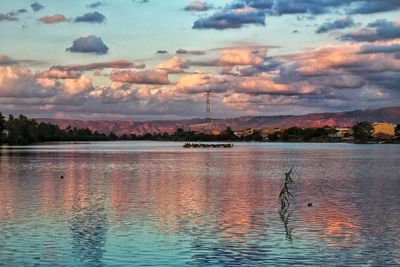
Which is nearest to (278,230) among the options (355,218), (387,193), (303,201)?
(355,218)

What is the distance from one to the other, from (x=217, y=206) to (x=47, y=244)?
19424 millimetres

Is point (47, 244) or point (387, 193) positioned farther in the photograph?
point (387, 193)

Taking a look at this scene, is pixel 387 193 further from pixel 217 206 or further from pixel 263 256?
pixel 263 256

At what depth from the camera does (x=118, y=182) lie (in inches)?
2995

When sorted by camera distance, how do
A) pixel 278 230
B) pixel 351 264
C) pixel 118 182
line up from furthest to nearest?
pixel 118 182 → pixel 278 230 → pixel 351 264

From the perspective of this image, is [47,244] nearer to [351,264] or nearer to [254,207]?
[351,264]

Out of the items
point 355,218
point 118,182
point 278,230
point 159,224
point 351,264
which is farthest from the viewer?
point 118,182

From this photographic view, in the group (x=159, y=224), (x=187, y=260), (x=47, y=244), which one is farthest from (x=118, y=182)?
(x=187, y=260)

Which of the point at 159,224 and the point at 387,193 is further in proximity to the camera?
the point at 387,193

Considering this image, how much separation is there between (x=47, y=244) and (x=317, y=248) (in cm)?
1397

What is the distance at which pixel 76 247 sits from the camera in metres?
33.0

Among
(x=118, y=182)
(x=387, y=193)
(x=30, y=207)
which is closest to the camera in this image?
(x=30, y=207)

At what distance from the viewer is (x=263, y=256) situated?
102 ft

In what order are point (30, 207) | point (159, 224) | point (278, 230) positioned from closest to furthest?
point (278, 230) → point (159, 224) → point (30, 207)
